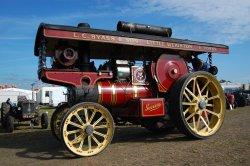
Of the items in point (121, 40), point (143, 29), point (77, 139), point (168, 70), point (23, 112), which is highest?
point (143, 29)

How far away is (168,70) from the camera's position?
11766 mm

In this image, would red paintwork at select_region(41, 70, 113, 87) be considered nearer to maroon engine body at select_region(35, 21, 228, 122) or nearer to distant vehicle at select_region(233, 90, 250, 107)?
maroon engine body at select_region(35, 21, 228, 122)

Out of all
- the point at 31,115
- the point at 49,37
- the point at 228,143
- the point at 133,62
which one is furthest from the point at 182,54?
the point at 31,115

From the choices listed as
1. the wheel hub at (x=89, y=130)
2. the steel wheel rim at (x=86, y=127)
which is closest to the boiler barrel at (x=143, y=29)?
the steel wheel rim at (x=86, y=127)

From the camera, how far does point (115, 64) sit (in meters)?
11.3

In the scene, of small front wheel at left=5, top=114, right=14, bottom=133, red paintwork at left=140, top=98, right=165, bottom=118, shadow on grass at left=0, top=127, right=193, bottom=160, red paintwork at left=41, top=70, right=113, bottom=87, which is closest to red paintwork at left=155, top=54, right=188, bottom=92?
red paintwork at left=140, top=98, right=165, bottom=118

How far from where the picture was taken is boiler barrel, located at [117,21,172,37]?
11.0 m

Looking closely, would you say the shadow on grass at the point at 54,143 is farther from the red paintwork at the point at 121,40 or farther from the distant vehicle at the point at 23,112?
the distant vehicle at the point at 23,112

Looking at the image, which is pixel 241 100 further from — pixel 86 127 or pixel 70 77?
pixel 86 127

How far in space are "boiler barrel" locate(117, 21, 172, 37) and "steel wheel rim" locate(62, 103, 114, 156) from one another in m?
2.35

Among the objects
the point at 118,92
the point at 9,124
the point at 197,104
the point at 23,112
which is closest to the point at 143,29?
the point at 118,92

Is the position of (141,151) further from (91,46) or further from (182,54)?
(182,54)

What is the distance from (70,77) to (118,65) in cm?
162

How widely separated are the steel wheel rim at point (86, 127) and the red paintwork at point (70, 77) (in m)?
0.84
